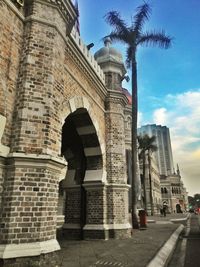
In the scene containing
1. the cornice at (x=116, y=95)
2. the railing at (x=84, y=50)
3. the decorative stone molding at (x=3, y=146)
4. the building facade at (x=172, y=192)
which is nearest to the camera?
the decorative stone molding at (x=3, y=146)

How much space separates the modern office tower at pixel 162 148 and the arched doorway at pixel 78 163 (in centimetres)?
11406

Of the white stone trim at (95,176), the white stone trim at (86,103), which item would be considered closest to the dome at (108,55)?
the white stone trim at (86,103)

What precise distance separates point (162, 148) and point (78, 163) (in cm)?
12175

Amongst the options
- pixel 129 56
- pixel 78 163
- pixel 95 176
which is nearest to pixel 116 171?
pixel 95 176

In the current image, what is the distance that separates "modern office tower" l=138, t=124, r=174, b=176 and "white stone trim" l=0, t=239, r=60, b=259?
120854 millimetres

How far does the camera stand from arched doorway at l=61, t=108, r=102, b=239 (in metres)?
11.3

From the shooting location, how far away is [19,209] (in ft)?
18.3

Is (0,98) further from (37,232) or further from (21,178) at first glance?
(37,232)

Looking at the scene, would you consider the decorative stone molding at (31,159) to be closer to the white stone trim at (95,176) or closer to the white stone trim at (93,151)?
the white stone trim at (95,176)

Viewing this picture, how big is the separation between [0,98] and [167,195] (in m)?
74.6

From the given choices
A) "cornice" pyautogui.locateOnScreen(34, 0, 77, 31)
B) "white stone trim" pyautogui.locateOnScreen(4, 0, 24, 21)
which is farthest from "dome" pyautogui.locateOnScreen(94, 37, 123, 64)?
"white stone trim" pyautogui.locateOnScreen(4, 0, 24, 21)

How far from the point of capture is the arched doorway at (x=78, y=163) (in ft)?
37.1

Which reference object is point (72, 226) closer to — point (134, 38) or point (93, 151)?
point (93, 151)

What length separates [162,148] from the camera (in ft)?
425
